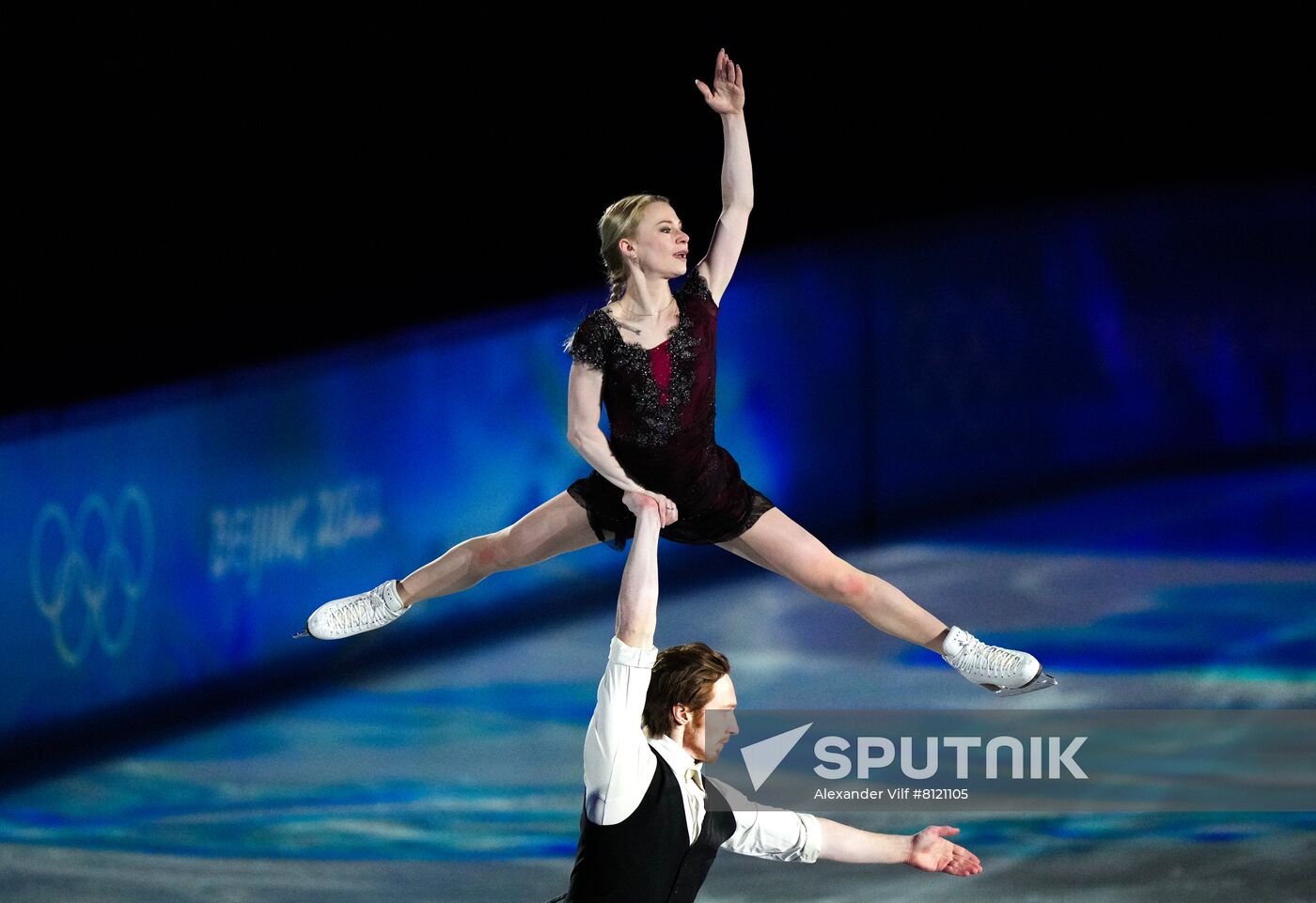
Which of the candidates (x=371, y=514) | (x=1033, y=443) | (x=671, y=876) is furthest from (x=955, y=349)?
(x=671, y=876)

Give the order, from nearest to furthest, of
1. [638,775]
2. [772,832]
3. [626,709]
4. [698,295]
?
[626,709]
[638,775]
[772,832]
[698,295]

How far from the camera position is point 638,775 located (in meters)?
3.61

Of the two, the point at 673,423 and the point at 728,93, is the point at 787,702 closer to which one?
the point at 673,423

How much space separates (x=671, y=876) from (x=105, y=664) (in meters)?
3.36

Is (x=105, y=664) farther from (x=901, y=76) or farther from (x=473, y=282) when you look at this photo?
(x=901, y=76)

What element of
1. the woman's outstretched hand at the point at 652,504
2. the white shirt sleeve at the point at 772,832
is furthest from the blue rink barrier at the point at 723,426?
the white shirt sleeve at the point at 772,832

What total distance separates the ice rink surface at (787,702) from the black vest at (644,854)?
226 centimetres

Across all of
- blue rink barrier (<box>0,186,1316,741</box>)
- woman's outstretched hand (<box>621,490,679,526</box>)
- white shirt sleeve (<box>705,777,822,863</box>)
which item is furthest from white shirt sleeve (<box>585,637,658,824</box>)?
blue rink barrier (<box>0,186,1316,741</box>)

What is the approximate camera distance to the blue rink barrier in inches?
237

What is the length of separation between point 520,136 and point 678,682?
2.75 metres

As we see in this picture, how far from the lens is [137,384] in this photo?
618cm

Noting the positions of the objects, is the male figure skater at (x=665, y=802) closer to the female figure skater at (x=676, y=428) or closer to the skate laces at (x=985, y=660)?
the female figure skater at (x=676, y=428)

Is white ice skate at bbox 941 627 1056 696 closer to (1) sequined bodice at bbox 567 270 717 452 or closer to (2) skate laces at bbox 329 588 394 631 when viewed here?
(1) sequined bodice at bbox 567 270 717 452

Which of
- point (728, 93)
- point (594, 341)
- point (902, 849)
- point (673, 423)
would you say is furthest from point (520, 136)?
point (902, 849)
